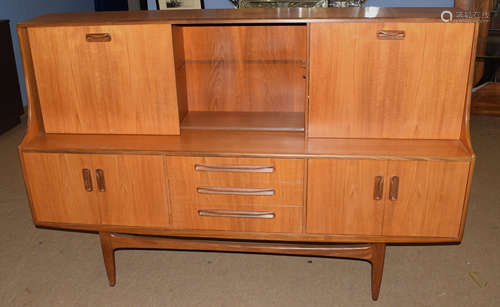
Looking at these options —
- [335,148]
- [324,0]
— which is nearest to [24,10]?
[324,0]

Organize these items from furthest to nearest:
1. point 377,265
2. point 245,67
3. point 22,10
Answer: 1. point 22,10
2. point 245,67
3. point 377,265

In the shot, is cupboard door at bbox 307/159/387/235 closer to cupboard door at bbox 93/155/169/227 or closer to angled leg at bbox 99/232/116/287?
cupboard door at bbox 93/155/169/227

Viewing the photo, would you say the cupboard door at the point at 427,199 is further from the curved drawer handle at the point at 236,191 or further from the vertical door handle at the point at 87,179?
the vertical door handle at the point at 87,179

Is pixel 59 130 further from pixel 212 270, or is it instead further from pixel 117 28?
pixel 212 270

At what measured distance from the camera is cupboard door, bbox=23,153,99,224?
6.11ft

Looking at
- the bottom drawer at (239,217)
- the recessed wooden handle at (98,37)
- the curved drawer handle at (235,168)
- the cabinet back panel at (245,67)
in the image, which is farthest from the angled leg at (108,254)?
the recessed wooden handle at (98,37)

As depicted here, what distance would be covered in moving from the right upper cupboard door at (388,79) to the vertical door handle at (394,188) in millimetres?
205

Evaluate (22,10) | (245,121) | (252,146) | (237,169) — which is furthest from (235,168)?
(22,10)

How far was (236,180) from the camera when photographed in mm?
1821

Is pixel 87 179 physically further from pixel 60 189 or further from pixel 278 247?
pixel 278 247

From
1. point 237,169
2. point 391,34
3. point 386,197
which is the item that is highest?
point 391,34

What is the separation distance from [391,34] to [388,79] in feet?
0.57

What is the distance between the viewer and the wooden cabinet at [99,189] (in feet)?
6.04

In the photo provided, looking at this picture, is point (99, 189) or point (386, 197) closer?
point (386, 197)
